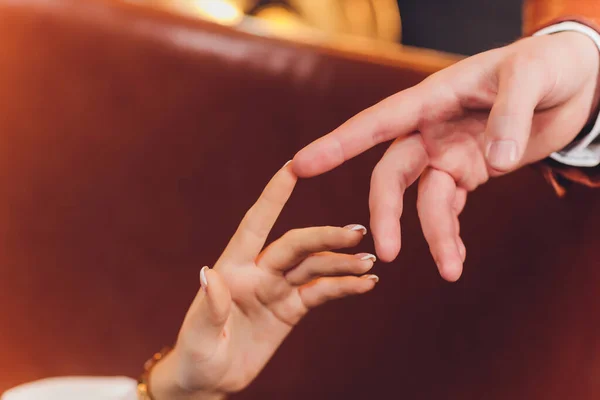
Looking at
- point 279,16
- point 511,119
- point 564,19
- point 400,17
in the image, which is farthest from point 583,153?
point 279,16

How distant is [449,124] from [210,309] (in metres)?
0.29

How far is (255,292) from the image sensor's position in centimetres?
61

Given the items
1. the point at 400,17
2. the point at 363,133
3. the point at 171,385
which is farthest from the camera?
the point at 400,17

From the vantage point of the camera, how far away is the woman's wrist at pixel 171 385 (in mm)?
644

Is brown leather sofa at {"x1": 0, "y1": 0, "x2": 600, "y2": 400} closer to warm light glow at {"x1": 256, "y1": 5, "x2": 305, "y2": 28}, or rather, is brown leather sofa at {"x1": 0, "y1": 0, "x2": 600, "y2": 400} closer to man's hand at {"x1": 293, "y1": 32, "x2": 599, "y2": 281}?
man's hand at {"x1": 293, "y1": 32, "x2": 599, "y2": 281}

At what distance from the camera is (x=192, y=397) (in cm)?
65

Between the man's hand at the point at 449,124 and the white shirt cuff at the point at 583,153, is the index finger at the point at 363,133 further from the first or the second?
the white shirt cuff at the point at 583,153

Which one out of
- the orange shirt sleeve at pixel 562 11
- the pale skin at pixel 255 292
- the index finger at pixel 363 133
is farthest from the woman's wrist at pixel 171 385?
the orange shirt sleeve at pixel 562 11

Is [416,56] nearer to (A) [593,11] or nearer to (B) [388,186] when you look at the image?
(A) [593,11]

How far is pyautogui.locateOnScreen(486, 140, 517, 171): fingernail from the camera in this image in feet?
1.37

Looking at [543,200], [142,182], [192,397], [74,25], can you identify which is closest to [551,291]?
[543,200]

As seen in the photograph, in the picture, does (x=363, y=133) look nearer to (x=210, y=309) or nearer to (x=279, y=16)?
(x=210, y=309)

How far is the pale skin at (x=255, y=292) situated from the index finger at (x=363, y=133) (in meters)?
0.03

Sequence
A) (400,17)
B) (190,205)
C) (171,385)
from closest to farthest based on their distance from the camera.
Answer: (171,385), (190,205), (400,17)
